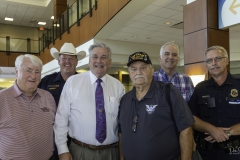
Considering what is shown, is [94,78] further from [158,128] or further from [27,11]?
[27,11]

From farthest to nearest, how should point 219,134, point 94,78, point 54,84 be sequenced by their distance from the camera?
1. point 54,84
2. point 94,78
3. point 219,134

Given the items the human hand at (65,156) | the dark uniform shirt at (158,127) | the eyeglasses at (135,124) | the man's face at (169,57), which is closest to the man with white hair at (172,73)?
the man's face at (169,57)

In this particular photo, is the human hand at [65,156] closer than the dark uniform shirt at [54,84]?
Yes

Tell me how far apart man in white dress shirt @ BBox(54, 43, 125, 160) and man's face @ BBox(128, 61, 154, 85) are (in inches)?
14.3

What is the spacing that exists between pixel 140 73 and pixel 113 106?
1.46 feet

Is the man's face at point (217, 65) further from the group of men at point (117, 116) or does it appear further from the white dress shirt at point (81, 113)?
the white dress shirt at point (81, 113)

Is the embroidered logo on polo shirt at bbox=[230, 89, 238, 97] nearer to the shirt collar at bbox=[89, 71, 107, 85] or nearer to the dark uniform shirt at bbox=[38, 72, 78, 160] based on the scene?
the shirt collar at bbox=[89, 71, 107, 85]

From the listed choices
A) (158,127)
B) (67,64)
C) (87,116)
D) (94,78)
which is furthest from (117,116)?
(67,64)

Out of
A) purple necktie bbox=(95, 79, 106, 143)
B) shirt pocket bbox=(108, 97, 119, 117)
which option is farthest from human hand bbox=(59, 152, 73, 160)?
shirt pocket bbox=(108, 97, 119, 117)

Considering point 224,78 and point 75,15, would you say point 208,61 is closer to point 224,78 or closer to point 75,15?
point 224,78

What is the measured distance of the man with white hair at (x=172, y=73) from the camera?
8.87 feet

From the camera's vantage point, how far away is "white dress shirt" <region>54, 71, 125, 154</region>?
214cm

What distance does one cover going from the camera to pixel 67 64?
305 centimetres

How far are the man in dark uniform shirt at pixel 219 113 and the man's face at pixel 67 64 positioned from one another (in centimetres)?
155
